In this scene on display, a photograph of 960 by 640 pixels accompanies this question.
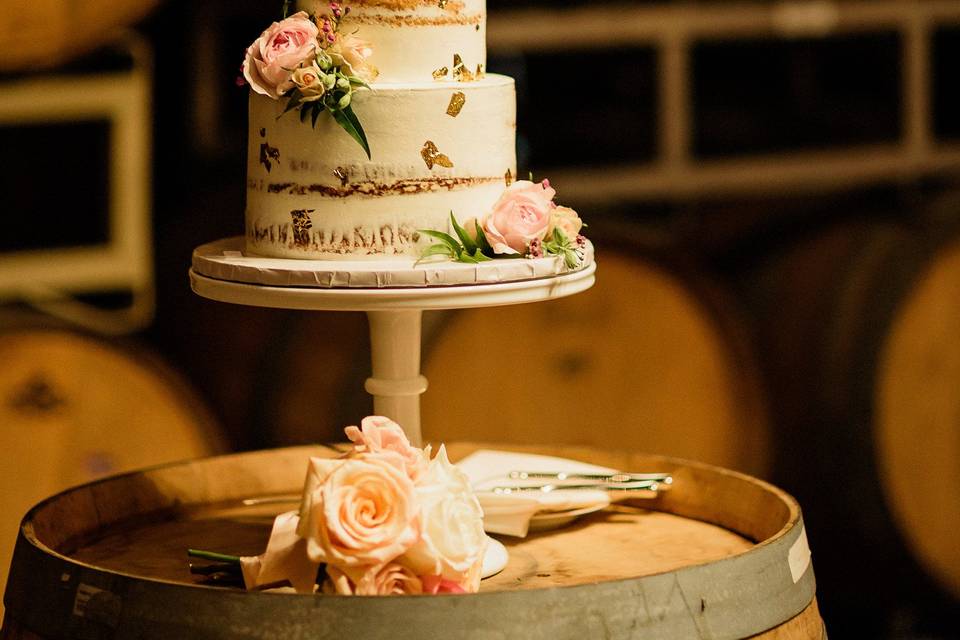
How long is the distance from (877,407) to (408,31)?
1.73 meters

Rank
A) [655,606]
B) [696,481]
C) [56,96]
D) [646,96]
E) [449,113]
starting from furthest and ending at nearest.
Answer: [646,96]
[56,96]
[696,481]
[449,113]
[655,606]

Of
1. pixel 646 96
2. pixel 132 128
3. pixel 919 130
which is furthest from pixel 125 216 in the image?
pixel 919 130

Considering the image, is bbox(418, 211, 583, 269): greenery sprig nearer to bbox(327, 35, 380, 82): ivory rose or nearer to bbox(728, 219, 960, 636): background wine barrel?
bbox(327, 35, 380, 82): ivory rose

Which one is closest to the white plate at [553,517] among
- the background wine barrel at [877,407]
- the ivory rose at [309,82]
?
the ivory rose at [309,82]

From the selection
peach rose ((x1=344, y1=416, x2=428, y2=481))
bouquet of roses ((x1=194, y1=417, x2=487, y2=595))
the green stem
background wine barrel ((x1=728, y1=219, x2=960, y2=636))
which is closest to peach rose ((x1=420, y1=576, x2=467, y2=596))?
bouquet of roses ((x1=194, y1=417, x2=487, y2=595))

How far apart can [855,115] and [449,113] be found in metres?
2.14

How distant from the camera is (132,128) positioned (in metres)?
2.65

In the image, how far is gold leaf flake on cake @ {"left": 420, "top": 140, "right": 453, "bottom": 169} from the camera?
4.52 feet

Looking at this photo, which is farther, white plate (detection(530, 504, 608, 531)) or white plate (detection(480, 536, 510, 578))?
white plate (detection(530, 504, 608, 531))

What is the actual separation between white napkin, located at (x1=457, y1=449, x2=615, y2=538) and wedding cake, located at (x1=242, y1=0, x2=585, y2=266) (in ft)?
0.97

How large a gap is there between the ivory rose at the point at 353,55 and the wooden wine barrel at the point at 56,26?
34.6 inches

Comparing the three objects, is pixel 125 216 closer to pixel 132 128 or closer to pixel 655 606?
pixel 132 128

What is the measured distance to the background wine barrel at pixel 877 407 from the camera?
9.32 ft

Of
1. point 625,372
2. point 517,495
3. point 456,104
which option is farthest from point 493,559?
point 625,372
